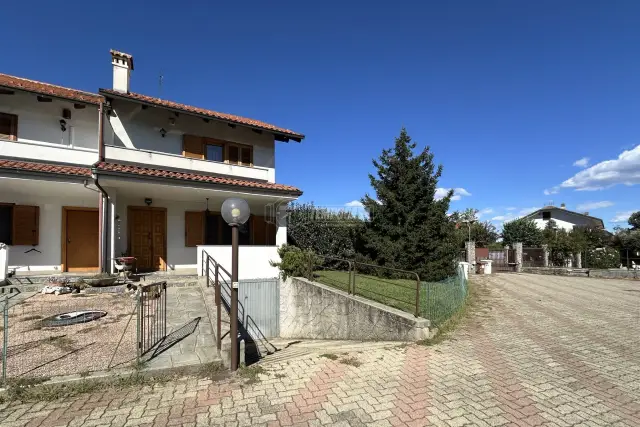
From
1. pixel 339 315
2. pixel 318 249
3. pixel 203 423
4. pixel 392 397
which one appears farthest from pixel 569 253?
pixel 203 423

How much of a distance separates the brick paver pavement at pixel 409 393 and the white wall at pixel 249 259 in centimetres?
617

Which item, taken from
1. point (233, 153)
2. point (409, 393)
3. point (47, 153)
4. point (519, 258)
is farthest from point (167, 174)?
point (519, 258)

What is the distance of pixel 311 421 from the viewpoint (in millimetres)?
3096

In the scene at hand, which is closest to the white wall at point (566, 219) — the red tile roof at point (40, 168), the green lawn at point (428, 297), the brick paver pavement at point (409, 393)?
the green lawn at point (428, 297)

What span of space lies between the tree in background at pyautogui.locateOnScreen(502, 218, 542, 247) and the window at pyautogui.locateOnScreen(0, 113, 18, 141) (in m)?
36.2

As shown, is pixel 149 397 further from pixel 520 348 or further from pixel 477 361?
pixel 520 348

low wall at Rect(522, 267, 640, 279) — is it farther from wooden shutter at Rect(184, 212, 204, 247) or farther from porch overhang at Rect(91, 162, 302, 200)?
wooden shutter at Rect(184, 212, 204, 247)

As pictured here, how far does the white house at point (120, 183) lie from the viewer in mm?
9461

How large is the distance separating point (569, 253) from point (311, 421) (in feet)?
84.0

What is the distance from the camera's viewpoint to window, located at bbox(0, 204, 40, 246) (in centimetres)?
983

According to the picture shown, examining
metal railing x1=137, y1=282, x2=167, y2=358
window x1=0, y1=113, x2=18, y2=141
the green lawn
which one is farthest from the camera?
window x1=0, y1=113, x2=18, y2=141

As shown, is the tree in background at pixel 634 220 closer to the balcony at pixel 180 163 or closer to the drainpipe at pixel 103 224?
the balcony at pixel 180 163

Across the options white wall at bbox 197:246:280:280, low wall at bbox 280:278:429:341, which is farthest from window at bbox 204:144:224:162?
low wall at bbox 280:278:429:341

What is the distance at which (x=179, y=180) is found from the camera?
9836 mm
